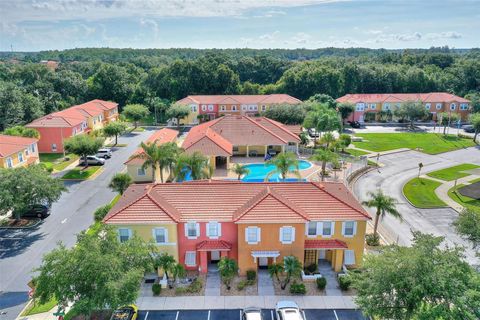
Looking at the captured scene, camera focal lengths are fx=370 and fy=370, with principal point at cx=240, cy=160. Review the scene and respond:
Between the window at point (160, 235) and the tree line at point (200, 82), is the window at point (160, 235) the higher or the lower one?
the lower one

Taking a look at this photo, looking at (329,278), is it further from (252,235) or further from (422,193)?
(422,193)

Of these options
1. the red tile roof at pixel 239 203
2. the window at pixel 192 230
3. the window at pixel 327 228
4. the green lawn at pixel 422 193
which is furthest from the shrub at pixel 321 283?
the green lawn at pixel 422 193

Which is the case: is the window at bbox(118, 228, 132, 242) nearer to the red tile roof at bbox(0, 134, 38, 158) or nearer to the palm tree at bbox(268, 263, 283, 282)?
the palm tree at bbox(268, 263, 283, 282)

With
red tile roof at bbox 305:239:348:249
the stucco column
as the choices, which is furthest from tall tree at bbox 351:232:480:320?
the stucco column

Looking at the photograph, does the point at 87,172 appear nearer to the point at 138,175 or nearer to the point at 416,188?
the point at 138,175

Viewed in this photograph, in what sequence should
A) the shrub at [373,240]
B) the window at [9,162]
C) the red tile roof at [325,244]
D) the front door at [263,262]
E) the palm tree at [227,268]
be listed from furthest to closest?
the window at [9,162]
the shrub at [373,240]
the front door at [263,262]
the red tile roof at [325,244]
the palm tree at [227,268]

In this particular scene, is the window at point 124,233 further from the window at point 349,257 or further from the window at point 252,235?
the window at point 349,257

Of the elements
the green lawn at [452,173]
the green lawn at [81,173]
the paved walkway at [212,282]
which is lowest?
the paved walkway at [212,282]
